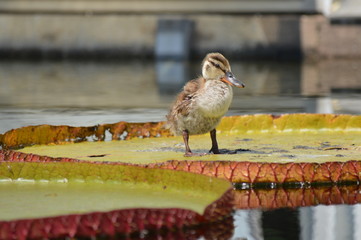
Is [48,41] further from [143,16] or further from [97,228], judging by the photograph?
[97,228]

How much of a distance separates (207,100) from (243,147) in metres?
0.46

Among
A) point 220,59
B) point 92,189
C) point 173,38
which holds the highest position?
point 173,38

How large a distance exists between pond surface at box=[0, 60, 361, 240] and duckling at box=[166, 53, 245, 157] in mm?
819

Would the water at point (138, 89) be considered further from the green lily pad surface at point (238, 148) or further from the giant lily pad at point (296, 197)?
the giant lily pad at point (296, 197)

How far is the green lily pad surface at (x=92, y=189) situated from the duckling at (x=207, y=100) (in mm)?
727

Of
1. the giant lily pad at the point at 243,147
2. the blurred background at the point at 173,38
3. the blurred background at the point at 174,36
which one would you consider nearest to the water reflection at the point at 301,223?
the giant lily pad at the point at 243,147

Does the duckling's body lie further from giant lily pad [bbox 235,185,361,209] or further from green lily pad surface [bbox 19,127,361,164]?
giant lily pad [bbox 235,185,361,209]

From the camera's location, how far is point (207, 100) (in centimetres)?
401

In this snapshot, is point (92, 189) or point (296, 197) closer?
point (92, 189)

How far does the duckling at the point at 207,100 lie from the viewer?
4.01m

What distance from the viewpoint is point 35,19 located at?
1444 cm

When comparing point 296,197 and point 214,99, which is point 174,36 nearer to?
point 214,99

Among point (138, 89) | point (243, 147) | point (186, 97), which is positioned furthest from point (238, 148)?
point (138, 89)

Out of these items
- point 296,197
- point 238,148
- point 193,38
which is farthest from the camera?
point 193,38
